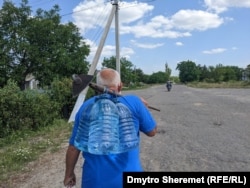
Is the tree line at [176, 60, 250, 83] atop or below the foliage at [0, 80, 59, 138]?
atop

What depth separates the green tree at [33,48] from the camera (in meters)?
28.5

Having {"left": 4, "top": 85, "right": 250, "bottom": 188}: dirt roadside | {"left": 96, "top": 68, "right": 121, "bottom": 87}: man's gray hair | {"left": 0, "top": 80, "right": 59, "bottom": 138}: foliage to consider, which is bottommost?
{"left": 4, "top": 85, "right": 250, "bottom": 188}: dirt roadside

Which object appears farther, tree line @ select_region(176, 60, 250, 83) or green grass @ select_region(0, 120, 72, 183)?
tree line @ select_region(176, 60, 250, 83)

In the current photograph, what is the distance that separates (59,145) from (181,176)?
6.73 metres

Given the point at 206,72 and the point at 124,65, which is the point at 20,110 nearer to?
the point at 124,65

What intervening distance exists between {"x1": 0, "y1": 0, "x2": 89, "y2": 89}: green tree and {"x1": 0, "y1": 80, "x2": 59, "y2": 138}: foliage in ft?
51.8

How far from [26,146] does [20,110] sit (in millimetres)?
2586

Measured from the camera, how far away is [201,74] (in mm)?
148375

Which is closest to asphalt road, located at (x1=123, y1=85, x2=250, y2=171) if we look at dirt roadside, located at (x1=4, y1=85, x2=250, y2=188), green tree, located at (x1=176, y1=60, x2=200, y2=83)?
dirt roadside, located at (x1=4, y1=85, x2=250, y2=188)

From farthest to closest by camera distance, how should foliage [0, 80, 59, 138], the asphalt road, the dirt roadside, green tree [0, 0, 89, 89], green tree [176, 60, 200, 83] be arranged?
1. green tree [176, 60, 200, 83]
2. green tree [0, 0, 89, 89]
3. foliage [0, 80, 59, 138]
4. the asphalt road
5. the dirt roadside

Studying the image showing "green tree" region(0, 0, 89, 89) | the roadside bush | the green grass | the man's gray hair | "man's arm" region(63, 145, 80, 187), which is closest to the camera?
the man's gray hair

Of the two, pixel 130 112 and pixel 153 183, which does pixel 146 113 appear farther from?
pixel 153 183

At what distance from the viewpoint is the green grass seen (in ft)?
23.4

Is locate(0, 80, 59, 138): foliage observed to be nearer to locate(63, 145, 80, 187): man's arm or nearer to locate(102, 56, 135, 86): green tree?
locate(63, 145, 80, 187): man's arm
